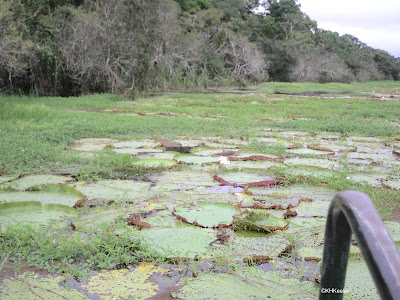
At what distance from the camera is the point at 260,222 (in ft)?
7.63

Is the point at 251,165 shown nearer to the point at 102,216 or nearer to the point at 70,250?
the point at 102,216

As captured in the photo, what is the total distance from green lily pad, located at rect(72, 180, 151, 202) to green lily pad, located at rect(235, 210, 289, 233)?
71cm

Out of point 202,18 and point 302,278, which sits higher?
point 202,18

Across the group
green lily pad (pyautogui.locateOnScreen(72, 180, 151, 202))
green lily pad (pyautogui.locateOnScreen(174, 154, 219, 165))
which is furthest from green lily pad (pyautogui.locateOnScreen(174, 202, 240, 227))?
green lily pad (pyautogui.locateOnScreen(174, 154, 219, 165))

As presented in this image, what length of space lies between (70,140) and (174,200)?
2.52m

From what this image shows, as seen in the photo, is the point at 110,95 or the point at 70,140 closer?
the point at 70,140

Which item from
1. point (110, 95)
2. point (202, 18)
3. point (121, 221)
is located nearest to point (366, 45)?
point (202, 18)

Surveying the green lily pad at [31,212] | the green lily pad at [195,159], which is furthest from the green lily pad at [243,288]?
the green lily pad at [195,159]

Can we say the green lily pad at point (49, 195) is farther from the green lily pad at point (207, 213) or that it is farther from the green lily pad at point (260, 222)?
the green lily pad at point (260, 222)

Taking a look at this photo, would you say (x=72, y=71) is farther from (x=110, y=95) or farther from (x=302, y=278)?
(x=302, y=278)

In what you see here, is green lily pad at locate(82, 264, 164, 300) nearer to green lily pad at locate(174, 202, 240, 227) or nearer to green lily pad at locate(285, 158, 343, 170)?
green lily pad at locate(174, 202, 240, 227)

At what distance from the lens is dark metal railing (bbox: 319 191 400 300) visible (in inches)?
17.9

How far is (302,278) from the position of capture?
1749 millimetres

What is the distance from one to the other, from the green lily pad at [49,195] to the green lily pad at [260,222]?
1002 mm
